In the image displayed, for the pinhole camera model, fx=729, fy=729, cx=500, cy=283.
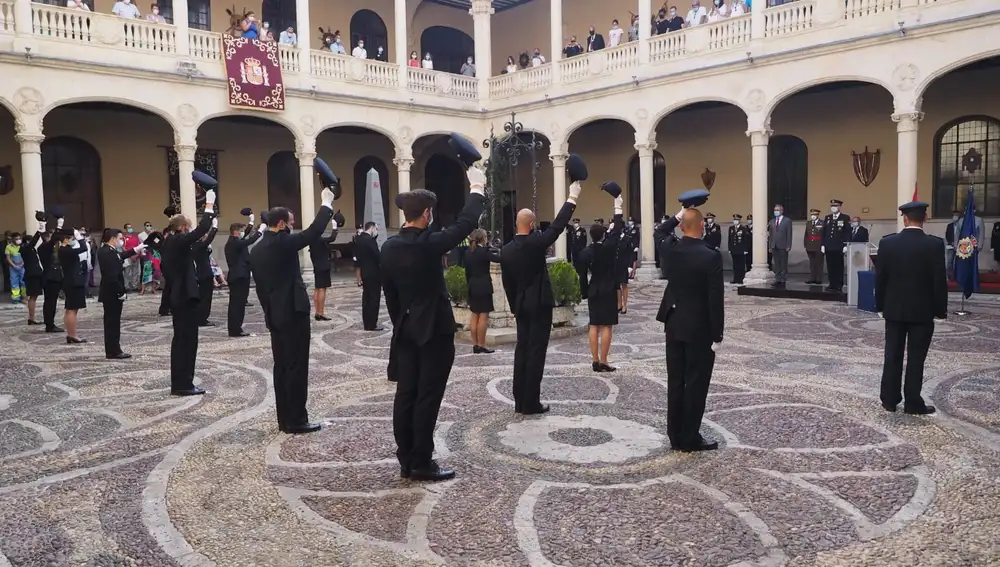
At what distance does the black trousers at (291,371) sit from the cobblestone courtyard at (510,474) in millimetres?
199

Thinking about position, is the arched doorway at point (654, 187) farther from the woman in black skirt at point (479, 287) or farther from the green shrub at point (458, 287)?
the woman in black skirt at point (479, 287)

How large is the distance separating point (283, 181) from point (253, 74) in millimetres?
5829

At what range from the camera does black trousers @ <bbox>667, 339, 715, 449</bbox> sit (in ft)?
16.3

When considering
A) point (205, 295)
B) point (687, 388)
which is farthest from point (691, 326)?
point (205, 295)

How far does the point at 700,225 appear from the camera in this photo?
5.11m

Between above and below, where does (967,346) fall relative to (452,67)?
below

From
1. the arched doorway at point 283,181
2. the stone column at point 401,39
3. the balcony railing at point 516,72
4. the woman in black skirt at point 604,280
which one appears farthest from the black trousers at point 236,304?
the arched doorway at point 283,181

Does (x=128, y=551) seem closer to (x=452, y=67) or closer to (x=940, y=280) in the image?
(x=940, y=280)

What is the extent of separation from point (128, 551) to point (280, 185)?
2153cm

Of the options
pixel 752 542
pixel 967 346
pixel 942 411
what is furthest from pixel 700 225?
pixel 967 346

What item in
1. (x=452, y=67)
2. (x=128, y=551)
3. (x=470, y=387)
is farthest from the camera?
(x=452, y=67)

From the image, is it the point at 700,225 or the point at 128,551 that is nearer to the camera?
the point at 128,551

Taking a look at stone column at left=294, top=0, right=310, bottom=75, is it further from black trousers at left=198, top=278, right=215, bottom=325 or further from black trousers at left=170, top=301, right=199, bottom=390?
black trousers at left=170, top=301, right=199, bottom=390

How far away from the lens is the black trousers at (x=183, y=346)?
22.9 feet
